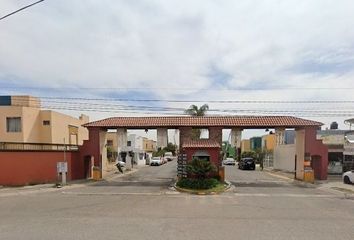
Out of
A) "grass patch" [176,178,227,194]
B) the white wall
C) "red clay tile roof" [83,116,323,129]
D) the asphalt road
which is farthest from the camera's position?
the white wall

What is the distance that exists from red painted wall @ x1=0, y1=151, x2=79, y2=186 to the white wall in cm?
2601

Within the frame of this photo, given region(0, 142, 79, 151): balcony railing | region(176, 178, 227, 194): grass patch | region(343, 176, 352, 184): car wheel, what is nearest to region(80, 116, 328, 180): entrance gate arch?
A: region(0, 142, 79, 151): balcony railing

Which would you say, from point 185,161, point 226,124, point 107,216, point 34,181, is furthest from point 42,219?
point 226,124

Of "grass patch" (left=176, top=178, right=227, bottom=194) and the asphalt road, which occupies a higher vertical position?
the asphalt road

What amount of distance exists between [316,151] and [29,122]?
28.8 m

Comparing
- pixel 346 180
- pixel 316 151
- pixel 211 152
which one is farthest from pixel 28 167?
pixel 346 180

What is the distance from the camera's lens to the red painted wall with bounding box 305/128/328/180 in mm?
37500

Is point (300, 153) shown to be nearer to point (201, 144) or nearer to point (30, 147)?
point (201, 144)

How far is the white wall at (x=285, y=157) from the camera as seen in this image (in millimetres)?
49844

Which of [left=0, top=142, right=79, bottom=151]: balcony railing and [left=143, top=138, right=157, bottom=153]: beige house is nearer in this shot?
[left=0, top=142, right=79, bottom=151]: balcony railing

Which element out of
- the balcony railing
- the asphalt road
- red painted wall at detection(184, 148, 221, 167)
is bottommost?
the asphalt road

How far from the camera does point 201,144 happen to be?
3516cm

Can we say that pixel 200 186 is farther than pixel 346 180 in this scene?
No

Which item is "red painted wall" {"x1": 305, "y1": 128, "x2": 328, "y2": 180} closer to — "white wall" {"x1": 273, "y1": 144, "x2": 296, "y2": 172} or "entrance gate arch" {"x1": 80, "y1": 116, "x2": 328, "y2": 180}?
"entrance gate arch" {"x1": 80, "y1": 116, "x2": 328, "y2": 180}
